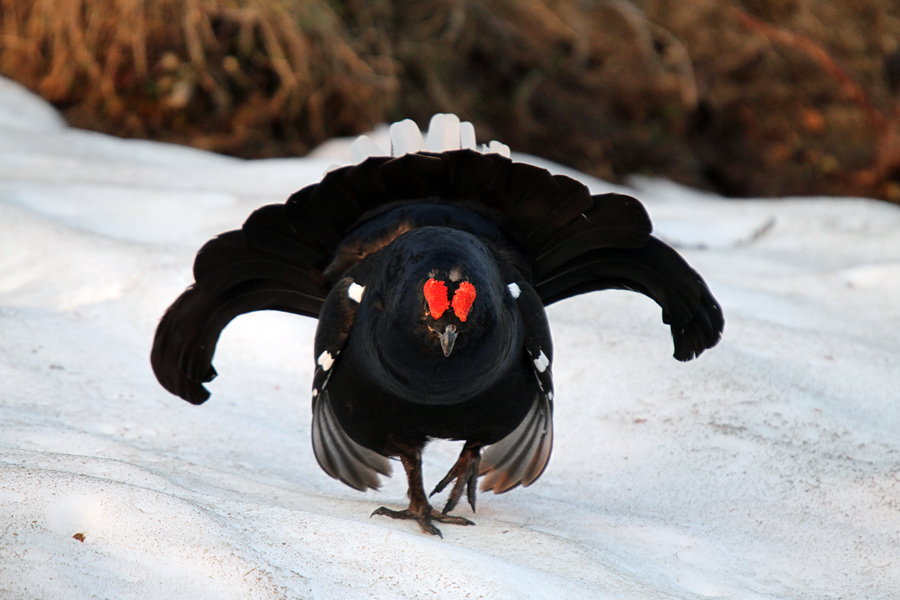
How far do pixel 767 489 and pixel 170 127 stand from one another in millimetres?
5500

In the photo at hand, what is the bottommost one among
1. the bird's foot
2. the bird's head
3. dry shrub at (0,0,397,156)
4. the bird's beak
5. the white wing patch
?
dry shrub at (0,0,397,156)

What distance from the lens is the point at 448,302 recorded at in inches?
80.3

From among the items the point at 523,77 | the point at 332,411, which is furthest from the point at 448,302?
the point at 523,77

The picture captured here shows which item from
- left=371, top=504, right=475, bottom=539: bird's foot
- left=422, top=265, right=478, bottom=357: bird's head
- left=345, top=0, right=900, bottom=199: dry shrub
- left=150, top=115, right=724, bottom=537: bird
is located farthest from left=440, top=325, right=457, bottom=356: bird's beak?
left=345, top=0, right=900, bottom=199: dry shrub

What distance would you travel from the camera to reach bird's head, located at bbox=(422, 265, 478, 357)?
2035 millimetres

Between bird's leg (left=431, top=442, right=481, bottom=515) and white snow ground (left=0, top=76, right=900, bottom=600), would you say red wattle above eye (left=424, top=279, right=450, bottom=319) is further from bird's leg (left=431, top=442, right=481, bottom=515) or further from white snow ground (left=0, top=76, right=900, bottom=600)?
bird's leg (left=431, top=442, right=481, bottom=515)

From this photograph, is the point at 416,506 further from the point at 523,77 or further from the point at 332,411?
the point at 523,77

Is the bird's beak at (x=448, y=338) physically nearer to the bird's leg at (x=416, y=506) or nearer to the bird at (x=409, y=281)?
the bird at (x=409, y=281)

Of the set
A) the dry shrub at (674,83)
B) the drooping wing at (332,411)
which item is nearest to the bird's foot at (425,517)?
the drooping wing at (332,411)

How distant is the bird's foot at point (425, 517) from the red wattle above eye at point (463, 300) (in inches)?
29.0

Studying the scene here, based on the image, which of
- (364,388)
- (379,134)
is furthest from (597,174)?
(364,388)

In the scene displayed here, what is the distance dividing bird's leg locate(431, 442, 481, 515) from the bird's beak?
0.70m

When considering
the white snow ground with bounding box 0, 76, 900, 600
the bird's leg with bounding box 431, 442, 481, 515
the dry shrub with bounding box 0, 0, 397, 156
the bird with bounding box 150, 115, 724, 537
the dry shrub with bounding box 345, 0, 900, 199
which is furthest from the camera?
the dry shrub with bounding box 345, 0, 900, 199

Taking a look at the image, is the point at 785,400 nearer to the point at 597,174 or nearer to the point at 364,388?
the point at 364,388
